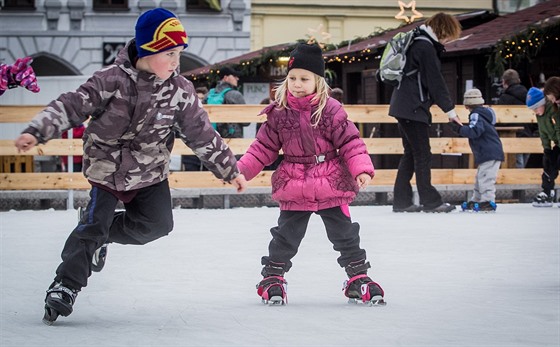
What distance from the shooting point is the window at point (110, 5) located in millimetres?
31250

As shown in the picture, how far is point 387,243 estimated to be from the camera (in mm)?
8258

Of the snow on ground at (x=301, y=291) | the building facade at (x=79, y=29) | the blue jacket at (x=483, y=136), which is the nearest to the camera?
the snow on ground at (x=301, y=291)

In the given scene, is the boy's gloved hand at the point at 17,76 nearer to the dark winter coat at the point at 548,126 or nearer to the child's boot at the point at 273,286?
the child's boot at the point at 273,286

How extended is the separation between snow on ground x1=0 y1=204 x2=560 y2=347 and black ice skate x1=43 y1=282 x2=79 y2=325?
5cm

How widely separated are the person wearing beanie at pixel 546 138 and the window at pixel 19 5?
20888 millimetres

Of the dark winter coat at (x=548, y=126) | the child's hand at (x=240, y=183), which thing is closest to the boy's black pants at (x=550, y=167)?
the dark winter coat at (x=548, y=126)

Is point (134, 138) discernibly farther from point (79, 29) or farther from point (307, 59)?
point (79, 29)

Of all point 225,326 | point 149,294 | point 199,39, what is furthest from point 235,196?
point 199,39

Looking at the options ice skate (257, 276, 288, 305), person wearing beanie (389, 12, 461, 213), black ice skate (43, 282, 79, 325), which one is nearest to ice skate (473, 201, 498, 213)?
person wearing beanie (389, 12, 461, 213)

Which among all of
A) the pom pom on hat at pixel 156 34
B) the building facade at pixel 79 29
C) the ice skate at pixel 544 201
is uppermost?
the building facade at pixel 79 29

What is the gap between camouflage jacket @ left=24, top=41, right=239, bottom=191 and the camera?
15.8 feet

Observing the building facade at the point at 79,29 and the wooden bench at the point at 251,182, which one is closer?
the wooden bench at the point at 251,182

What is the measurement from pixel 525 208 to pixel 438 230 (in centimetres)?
312

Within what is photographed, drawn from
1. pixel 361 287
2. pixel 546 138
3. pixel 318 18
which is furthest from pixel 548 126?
pixel 318 18
